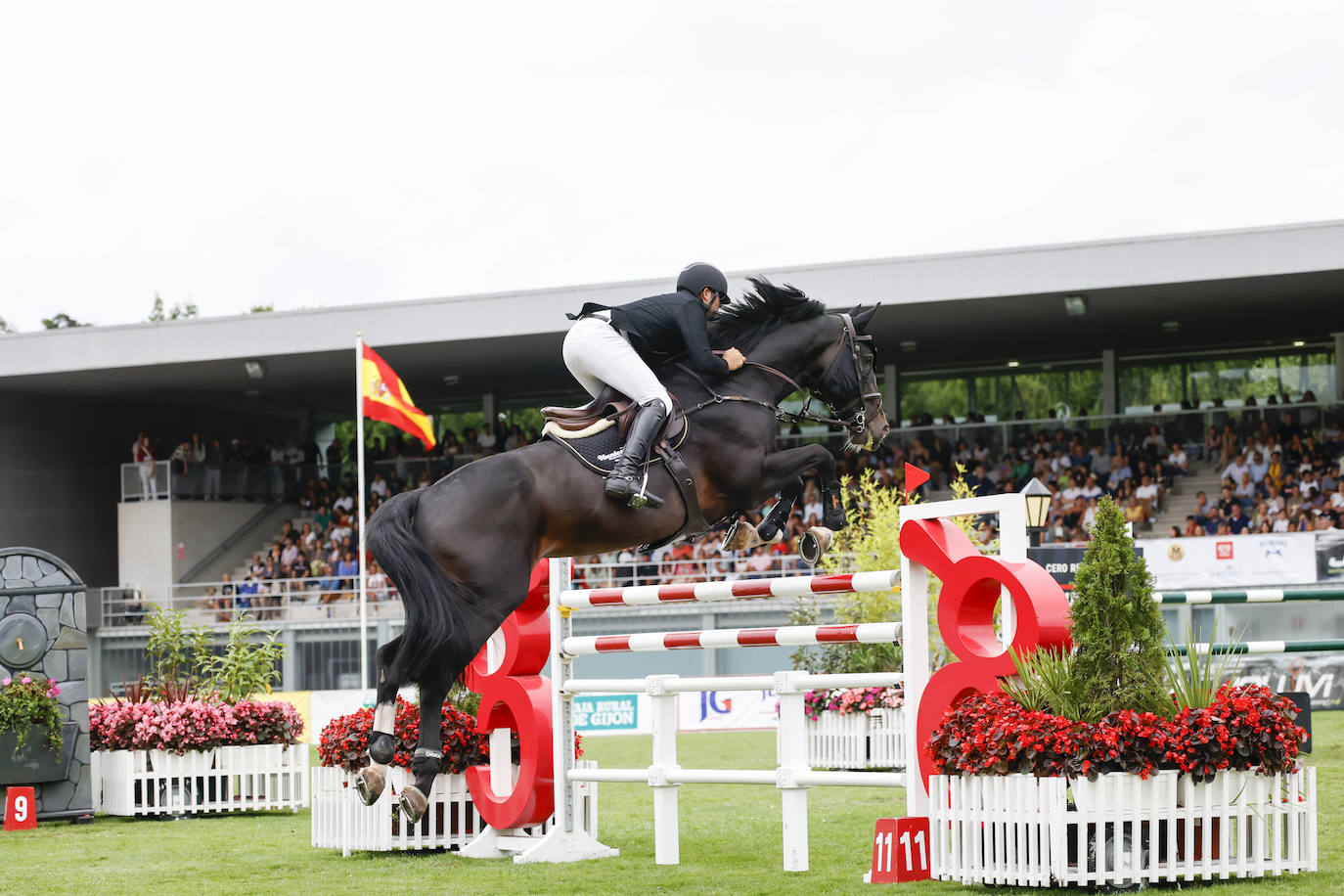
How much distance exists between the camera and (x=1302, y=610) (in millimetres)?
19953

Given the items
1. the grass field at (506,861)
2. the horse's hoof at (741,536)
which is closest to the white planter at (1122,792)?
the grass field at (506,861)

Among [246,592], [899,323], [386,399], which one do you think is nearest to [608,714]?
[386,399]

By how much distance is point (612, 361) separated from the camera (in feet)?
23.1

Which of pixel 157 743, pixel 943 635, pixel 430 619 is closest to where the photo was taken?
pixel 430 619

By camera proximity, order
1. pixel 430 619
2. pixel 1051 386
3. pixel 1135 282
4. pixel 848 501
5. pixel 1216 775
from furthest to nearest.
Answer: pixel 1051 386 < pixel 848 501 < pixel 1135 282 < pixel 430 619 < pixel 1216 775

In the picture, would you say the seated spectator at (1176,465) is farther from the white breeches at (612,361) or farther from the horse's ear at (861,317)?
the white breeches at (612,361)

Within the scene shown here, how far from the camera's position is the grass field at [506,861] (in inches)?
277

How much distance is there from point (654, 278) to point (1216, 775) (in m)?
19.6

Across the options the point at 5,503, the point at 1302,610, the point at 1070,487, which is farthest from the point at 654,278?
the point at 5,503

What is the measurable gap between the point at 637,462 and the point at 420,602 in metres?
1.12

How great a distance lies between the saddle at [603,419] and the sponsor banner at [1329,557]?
15120mm

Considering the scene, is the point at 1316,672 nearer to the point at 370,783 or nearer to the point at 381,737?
the point at 381,737

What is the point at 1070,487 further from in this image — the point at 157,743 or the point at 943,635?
the point at 943,635

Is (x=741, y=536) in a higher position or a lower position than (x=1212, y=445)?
lower
